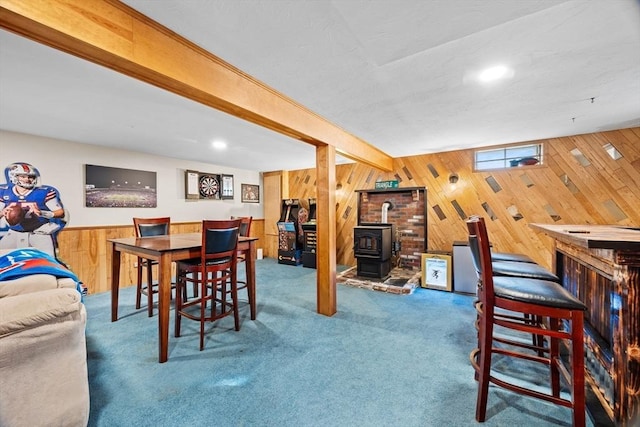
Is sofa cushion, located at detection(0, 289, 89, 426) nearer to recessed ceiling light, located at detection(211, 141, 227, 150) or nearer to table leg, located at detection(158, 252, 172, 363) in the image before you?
table leg, located at detection(158, 252, 172, 363)

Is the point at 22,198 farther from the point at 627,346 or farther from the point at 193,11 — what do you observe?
the point at 627,346

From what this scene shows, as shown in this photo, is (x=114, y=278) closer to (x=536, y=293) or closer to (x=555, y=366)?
(x=536, y=293)

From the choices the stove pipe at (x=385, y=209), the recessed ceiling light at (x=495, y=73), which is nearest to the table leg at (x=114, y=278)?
the recessed ceiling light at (x=495, y=73)

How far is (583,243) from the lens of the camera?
1244 mm

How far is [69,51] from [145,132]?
8.05ft

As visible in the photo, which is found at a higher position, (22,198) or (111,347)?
(22,198)

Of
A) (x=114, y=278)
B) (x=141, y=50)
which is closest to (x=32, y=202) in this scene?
(x=114, y=278)

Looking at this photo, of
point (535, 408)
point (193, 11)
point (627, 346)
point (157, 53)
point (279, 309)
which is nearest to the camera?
point (627, 346)

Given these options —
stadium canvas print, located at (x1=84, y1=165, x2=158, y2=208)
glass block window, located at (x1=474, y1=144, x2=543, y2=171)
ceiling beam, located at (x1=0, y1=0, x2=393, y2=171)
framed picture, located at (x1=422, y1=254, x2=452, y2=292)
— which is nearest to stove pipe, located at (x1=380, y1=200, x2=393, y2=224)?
framed picture, located at (x1=422, y1=254, x2=452, y2=292)

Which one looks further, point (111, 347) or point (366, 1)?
point (111, 347)

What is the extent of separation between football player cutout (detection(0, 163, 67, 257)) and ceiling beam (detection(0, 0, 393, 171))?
11.6 ft

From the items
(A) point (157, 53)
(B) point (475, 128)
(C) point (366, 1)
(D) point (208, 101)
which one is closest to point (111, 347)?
(D) point (208, 101)

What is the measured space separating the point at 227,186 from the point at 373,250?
148 inches

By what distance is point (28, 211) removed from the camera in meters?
3.53
